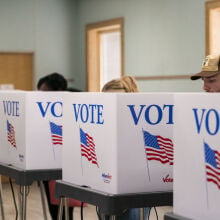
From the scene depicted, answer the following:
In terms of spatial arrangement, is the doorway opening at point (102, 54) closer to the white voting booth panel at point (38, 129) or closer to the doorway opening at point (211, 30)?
the doorway opening at point (211, 30)

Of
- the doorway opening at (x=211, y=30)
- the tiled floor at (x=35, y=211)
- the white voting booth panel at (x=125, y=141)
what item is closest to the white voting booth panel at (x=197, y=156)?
the white voting booth panel at (x=125, y=141)

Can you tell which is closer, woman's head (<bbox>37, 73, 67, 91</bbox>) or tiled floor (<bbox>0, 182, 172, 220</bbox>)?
woman's head (<bbox>37, 73, 67, 91</bbox>)

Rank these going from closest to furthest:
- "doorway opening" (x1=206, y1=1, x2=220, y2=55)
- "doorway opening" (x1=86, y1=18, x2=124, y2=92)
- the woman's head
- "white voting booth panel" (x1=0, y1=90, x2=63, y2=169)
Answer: "white voting booth panel" (x1=0, y1=90, x2=63, y2=169) < the woman's head < "doorway opening" (x1=206, y1=1, x2=220, y2=55) < "doorway opening" (x1=86, y1=18, x2=124, y2=92)

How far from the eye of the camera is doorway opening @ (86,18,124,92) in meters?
7.31

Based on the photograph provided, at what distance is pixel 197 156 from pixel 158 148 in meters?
0.35

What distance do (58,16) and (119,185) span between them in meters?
6.34

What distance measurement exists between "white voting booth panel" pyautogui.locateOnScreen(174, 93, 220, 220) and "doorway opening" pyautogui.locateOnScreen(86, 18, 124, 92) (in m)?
5.69

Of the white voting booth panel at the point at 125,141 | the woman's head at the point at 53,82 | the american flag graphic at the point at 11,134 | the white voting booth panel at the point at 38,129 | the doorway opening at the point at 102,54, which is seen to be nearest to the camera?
the white voting booth panel at the point at 125,141

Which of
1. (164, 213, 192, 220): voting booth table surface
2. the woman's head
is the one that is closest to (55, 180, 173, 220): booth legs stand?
(164, 213, 192, 220): voting booth table surface

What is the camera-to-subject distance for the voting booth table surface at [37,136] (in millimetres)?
2242

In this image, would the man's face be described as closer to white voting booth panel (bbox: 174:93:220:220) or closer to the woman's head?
white voting booth panel (bbox: 174:93:220:220)

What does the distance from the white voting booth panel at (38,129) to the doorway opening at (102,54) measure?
4.89 meters

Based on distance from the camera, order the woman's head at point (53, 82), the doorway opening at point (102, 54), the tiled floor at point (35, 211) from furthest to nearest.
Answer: the doorway opening at point (102, 54) → the tiled floor at point (35, 211) → the woman's head at point (53, 82)

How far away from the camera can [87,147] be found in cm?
181
